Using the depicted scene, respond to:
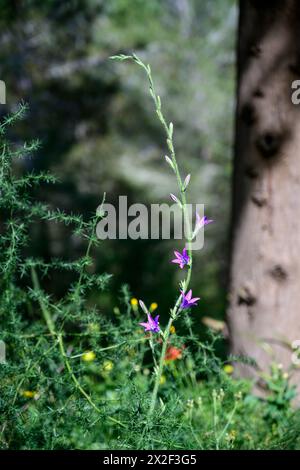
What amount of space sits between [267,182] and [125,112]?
3.57m

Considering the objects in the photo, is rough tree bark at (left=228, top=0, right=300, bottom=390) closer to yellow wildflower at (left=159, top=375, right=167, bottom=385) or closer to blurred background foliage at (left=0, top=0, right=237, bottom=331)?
yellow wildflower at (left=159, top=375, right=167, bottom=385)

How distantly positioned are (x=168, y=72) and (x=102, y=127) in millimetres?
1165

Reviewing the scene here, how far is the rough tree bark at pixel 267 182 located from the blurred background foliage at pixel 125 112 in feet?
5.95

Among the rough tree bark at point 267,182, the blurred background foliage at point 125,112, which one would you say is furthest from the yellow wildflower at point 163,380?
the blurred background foliage at point 125,112

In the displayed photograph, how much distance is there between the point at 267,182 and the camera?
2.64m

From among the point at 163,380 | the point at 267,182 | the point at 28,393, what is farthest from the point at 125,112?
the point at 28,393

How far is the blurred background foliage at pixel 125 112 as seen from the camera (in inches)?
204

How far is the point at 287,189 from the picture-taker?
2600 millimetres

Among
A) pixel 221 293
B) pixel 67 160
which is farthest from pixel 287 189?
pixel 67 160

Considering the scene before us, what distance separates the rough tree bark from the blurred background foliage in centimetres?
181

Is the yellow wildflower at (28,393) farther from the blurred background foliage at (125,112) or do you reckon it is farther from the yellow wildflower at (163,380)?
the blurred background foliage at (125,112)

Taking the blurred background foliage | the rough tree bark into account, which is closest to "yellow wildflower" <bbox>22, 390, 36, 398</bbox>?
the rough tree bark

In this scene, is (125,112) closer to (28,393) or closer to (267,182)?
(267,182)
